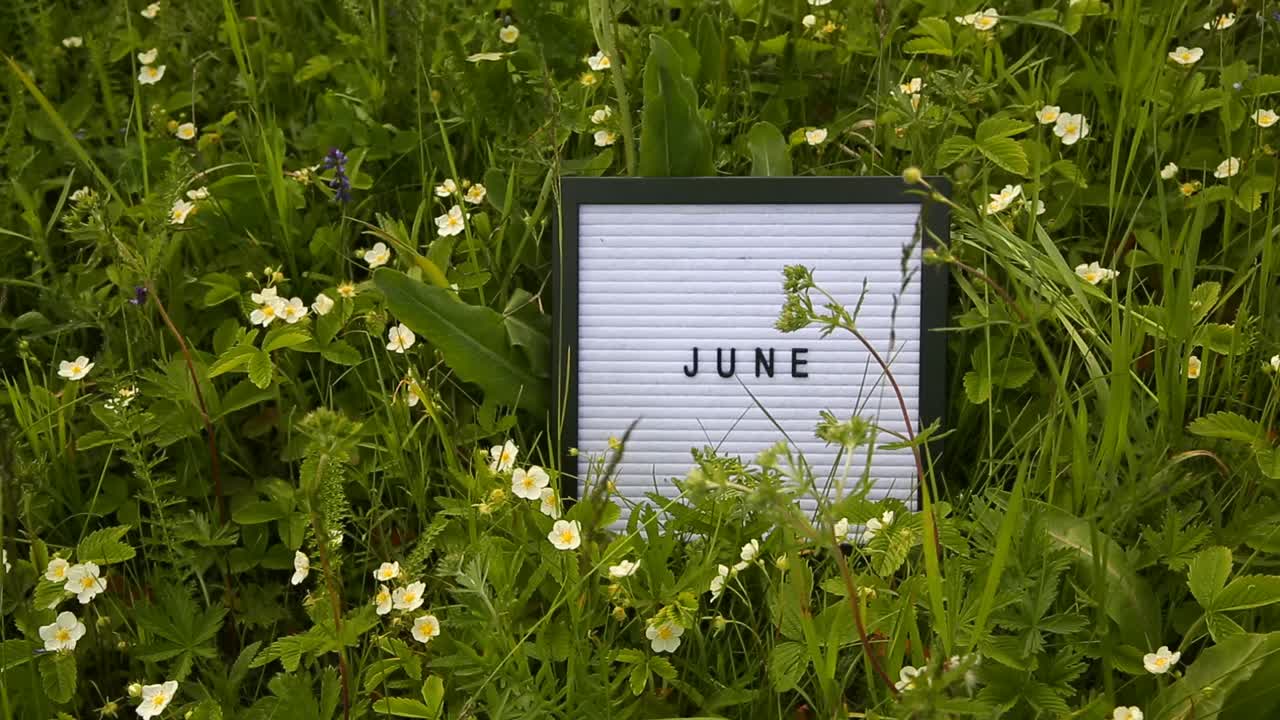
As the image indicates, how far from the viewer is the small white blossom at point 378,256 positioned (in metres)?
2.00

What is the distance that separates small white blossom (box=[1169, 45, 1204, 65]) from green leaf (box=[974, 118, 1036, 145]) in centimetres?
42

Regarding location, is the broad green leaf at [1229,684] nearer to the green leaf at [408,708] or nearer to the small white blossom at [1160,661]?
the small white blossom at [1160,661]

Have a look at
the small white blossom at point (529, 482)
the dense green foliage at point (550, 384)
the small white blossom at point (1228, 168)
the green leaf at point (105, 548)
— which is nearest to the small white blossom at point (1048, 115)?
the dense green foliage at point (550, 384)

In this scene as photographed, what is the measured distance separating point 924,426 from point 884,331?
162 millimetres

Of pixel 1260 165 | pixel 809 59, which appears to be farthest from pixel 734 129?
pixel 1260 165

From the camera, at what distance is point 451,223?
Result: 199cm

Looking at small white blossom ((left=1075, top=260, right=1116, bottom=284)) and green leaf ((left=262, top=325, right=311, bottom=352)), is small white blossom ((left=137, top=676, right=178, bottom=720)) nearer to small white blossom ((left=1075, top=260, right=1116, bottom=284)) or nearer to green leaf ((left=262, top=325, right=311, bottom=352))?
green leaf ((left=262, top=325, right=311, bottom=352))

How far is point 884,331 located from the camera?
1748 millimetres

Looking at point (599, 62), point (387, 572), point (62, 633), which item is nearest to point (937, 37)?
point (599, 62)

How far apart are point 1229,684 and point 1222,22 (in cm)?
137

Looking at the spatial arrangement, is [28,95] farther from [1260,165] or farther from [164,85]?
[1260,165]

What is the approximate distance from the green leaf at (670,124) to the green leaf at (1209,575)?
960mm

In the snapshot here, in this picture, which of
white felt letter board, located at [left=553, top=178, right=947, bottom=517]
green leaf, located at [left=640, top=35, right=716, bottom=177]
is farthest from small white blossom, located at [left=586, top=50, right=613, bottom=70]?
white felt letter board, located at [left=553, top=178, right=947, bottom=517]

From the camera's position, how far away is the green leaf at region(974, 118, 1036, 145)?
1879 millimetres
